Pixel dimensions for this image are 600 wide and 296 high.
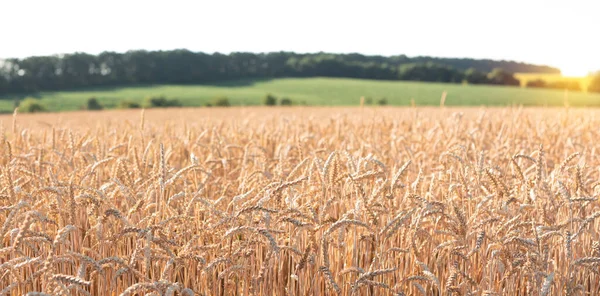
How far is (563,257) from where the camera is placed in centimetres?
309

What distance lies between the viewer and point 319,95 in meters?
66.7

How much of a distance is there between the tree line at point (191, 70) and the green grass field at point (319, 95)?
3.92 meters

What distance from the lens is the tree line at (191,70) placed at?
7244 cm

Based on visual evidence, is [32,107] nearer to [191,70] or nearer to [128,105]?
[128,105]

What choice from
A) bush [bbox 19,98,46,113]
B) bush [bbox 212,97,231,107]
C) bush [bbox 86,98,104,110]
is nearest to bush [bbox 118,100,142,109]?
bush [bbox 86,98,104,110]

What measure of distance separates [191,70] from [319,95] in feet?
83.6

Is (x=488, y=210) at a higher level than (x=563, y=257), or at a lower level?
higher

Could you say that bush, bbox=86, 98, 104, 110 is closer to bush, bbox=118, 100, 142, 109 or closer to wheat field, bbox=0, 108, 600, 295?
bush, bbox=118, 100, 142, 109

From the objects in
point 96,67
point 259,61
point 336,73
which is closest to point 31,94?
point 96,67

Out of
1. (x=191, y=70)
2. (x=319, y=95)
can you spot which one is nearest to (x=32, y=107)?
(x=319, y=95)

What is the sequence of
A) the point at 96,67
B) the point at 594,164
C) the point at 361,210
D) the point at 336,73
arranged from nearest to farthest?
1. the point at 361,210
2. the point at 594,164
3. the point at 96,67
4. the point at 336,73

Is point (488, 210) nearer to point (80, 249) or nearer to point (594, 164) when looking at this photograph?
point (80, 249)

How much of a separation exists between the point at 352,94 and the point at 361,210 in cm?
6274

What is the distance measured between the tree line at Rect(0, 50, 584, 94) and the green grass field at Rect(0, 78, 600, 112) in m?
3.92
